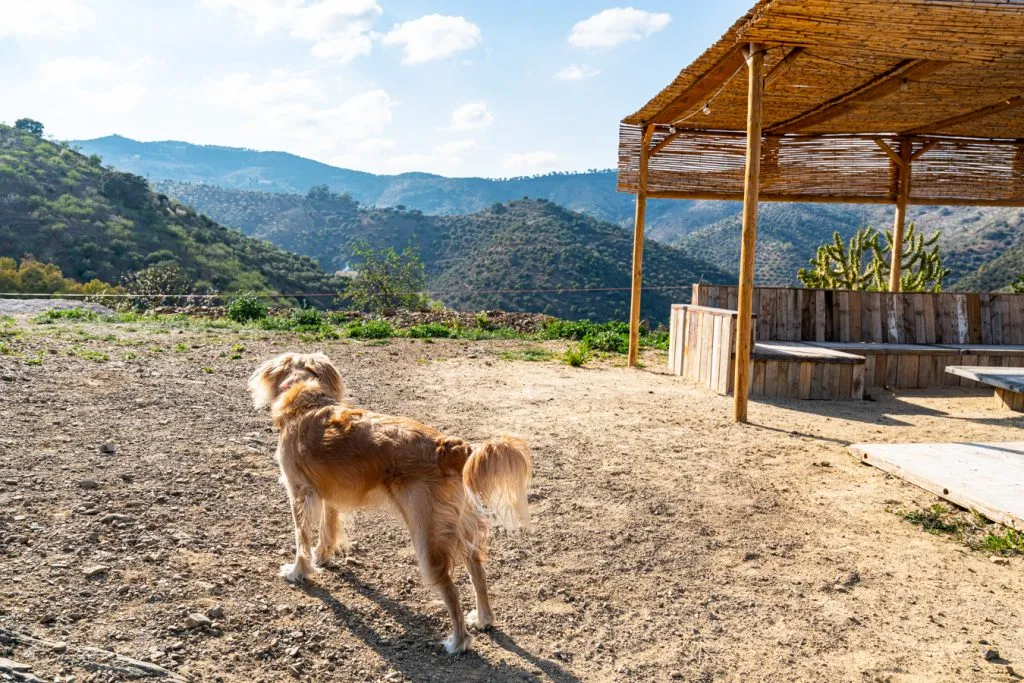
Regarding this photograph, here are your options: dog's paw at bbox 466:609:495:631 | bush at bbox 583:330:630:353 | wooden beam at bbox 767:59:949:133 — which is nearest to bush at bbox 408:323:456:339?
bush at bbox 583:330:630:353

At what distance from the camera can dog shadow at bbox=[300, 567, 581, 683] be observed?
8.16ft

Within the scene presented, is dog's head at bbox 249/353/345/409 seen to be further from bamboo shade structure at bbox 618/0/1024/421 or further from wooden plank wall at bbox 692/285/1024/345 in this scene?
wooden plank wall at bbox 692/285/1024/345

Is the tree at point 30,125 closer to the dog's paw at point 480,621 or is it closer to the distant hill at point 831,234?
the distant hill at point 831,234

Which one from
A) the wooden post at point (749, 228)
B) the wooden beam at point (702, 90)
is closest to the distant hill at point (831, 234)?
the wooden beam at point (702, 90)

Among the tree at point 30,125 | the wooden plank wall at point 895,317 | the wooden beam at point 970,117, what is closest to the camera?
the wooden beam at point 970,117

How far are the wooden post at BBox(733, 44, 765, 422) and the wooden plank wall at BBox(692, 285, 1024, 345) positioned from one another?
311cm

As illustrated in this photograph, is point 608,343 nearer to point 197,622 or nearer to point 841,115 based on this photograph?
point 841,115

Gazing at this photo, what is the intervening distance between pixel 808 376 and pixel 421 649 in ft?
20.7

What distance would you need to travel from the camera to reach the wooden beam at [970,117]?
28.0ft

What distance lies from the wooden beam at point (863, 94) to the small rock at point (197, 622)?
26.5 feet

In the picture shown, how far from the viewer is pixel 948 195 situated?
11.3m

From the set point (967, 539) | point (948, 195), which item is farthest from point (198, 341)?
point (948, 195)

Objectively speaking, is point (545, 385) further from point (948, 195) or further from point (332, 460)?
point (948, 195)

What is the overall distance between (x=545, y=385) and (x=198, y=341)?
5.69 metres
